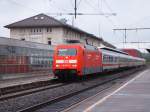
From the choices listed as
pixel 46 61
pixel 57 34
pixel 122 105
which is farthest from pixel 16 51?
pixel 57 34

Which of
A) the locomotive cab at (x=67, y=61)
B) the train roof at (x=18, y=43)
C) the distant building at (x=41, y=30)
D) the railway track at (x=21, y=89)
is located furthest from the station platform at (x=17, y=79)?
the distant building at (x=41, y=30)

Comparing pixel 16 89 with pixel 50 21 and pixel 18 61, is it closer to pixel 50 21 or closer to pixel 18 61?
pixel 18 61

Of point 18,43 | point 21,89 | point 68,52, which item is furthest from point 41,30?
point 21,89

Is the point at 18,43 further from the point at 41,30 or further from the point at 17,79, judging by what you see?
the point at 41,30

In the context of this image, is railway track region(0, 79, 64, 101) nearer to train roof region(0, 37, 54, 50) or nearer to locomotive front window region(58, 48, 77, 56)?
locomotive front window region(58, 48, 77, 56)

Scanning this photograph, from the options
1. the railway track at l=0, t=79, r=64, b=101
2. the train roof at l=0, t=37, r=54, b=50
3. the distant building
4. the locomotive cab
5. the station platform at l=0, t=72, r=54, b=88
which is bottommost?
the railway track at l=0, t=79, r=64, b=101

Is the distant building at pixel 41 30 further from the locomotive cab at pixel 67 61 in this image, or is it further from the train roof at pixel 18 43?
the locomotive cab at pixel 67 61

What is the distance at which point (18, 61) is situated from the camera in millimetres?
36719

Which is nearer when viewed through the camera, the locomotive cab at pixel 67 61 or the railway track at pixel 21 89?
the railway track at pixel 21 89

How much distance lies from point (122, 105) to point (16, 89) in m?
9.89

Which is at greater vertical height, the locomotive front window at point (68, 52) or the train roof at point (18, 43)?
the train roof at point (18, 43)

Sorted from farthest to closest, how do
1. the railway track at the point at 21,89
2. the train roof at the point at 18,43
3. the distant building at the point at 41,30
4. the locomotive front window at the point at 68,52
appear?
the distant building at the point at 41,30
the train roof at the point at 18,43
the locomotive front window at the point at 68,52
the railway track at the point at 21,89

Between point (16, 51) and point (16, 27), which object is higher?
point (16, 27)

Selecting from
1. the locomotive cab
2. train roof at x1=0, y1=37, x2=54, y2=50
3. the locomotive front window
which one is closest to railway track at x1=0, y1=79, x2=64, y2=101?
the locomotive cab
